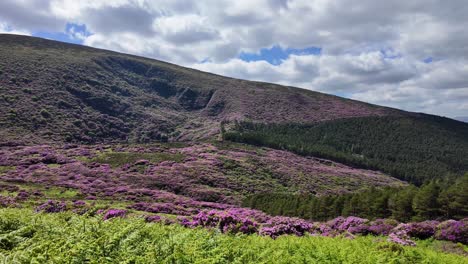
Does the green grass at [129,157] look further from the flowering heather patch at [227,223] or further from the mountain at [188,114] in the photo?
the flowering heather patch at [227,223]

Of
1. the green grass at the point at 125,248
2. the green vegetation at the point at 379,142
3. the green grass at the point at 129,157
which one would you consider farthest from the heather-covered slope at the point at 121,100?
the green grass at the point at 125,248

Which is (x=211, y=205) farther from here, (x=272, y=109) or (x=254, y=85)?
(x=254, y=85)

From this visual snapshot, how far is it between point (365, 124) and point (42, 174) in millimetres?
118326

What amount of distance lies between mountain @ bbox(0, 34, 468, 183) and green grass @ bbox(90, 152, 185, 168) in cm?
1810

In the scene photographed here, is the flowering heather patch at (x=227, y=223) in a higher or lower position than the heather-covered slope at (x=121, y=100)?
lower

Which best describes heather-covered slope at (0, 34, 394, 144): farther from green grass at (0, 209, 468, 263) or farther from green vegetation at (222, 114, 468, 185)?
green grass at (0, 209, 468, 263)

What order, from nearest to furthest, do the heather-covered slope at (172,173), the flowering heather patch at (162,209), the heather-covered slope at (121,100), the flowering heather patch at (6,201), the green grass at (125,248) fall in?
the green grass at (125,248)
the flowering heather patch at (6,201)
the flowering heather patch at (162,209)
the heather-covered slope at (172,173)
the heather-covered slope at (121,100)

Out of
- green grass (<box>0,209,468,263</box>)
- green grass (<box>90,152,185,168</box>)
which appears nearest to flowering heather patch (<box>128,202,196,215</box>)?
green grass (<box>0,209,468,263</box>)

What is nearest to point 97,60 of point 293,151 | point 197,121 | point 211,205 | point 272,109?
point 197,121

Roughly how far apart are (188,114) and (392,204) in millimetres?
104932

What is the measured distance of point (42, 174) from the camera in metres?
48.5

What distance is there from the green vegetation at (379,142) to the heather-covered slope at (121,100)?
10170 mm

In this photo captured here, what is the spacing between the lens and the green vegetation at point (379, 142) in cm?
9709

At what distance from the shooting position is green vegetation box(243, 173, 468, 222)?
110ft
